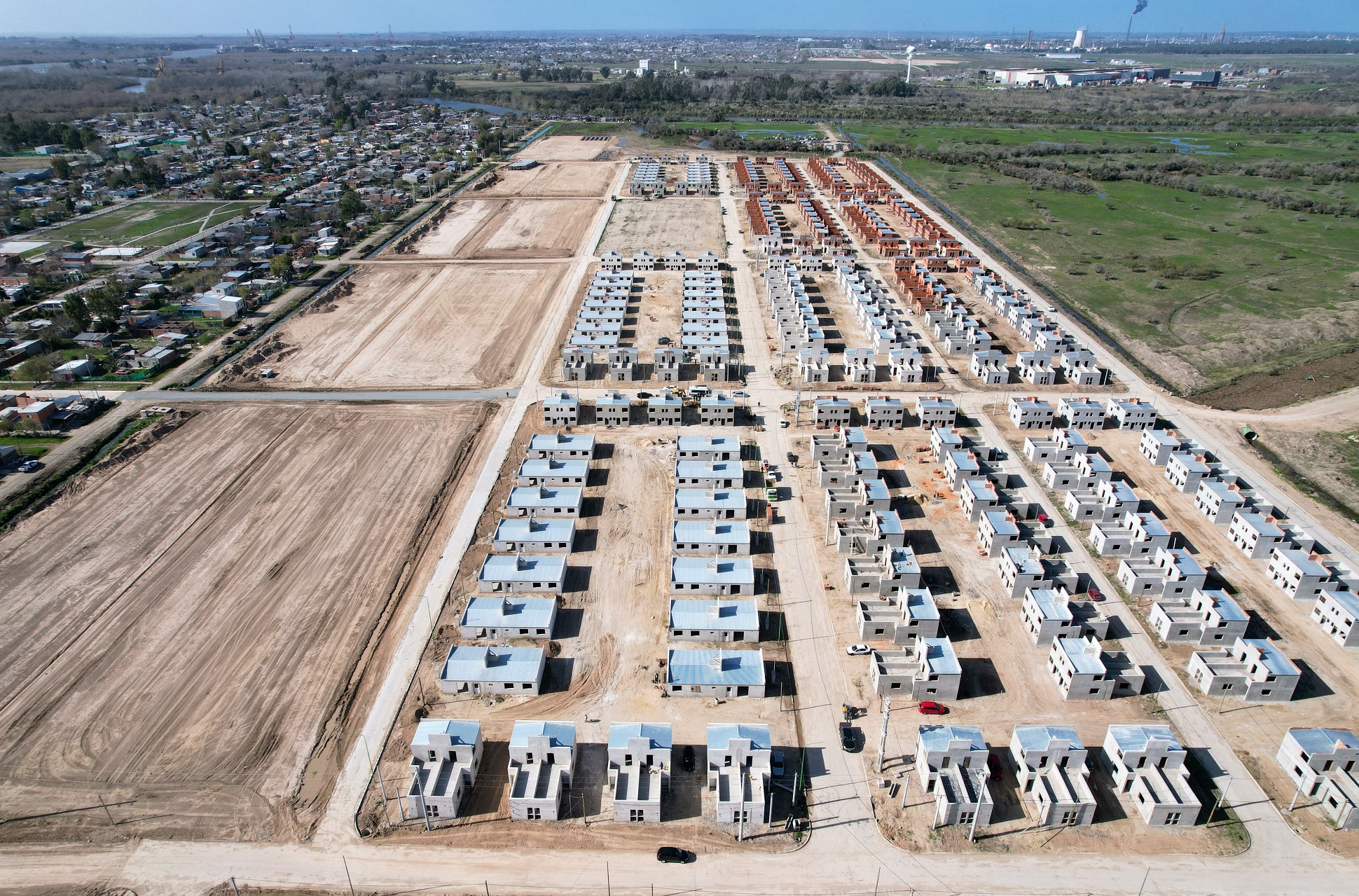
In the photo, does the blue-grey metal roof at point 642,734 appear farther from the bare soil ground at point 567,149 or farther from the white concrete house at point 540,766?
the bare soil ground at point 567,149

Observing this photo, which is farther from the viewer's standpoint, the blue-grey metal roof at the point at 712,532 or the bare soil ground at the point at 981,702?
the blue-grey metal roof at the point at 712,532

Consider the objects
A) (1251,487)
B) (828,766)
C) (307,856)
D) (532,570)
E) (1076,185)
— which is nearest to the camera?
(307,856)

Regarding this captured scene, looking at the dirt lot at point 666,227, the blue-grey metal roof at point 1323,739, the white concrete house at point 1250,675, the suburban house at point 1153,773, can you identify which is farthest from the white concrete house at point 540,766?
the dirt lot at point 666,227

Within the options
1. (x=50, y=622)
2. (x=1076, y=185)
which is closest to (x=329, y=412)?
(x=50, y=622)

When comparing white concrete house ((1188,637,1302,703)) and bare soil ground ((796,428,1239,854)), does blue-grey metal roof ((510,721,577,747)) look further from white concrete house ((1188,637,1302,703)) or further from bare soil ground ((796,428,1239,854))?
white concrete house ((1188,637,1302,703))

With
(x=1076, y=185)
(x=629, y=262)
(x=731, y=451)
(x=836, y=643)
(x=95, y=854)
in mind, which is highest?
(x=1076, y=185)

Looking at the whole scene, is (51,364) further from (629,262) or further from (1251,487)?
(1251,487)
